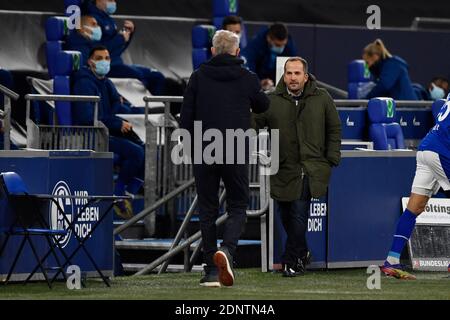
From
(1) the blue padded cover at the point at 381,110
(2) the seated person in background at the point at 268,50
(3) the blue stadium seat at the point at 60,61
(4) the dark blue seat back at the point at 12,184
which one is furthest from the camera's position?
(2) the seated person in background at the point at 268,50

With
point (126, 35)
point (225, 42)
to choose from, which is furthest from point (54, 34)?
point (225, 42)

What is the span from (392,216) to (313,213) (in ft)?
2.99

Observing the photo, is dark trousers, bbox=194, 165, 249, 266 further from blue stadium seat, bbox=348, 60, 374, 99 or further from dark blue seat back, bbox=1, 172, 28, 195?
blue stadium seat, bbox=348, 60, 374, 99

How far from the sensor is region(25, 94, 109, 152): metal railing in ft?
53.9

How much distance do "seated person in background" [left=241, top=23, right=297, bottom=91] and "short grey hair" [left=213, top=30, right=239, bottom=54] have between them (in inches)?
232

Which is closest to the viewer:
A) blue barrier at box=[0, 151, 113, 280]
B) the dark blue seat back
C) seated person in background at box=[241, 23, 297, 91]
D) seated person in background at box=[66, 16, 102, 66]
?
the dark blue seat back

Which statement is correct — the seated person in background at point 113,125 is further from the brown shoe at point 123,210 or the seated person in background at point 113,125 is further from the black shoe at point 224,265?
the black shoe at point 224,265

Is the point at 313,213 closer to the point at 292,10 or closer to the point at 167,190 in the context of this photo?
the point at 167,190

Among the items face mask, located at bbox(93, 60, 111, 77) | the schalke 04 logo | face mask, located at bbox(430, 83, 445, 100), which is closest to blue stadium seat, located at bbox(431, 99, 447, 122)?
face mask, located at bbox(93, 60, 111, 77)

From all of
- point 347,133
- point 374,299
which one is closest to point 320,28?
point 347,133

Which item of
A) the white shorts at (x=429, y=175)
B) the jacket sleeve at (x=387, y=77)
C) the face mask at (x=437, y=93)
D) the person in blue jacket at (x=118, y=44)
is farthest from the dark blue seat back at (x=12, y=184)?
the face mask at (x=437, y=93)

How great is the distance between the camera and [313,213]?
1559cm

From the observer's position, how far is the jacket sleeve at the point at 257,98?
13.4 m

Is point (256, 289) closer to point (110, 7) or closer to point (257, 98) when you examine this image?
point (257, 98)
